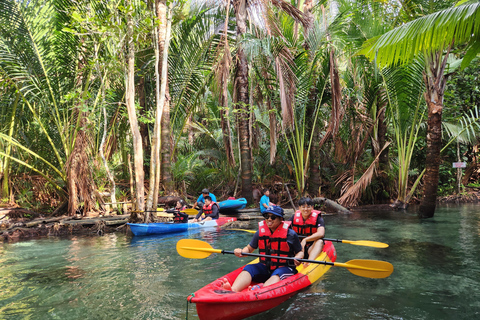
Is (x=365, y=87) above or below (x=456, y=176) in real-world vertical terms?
above

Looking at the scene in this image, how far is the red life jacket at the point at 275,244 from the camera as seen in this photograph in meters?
4.88

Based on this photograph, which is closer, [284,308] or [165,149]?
[284,308]

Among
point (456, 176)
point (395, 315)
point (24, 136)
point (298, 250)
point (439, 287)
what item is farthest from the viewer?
point (456, 176)

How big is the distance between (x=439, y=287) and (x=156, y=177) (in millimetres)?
7393

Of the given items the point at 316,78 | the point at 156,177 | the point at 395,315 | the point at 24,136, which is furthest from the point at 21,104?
the point at 395,315

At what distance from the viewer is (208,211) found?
470 inches

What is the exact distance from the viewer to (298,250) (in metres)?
4.91

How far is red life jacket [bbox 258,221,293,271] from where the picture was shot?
4883mm

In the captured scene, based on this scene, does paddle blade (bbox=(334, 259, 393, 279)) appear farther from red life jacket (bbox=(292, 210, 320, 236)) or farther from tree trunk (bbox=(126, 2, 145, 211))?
tree trunk (bbox=(126, 2, 145, 211))

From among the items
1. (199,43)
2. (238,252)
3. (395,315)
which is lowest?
(395,315)

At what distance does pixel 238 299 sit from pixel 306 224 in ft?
8.73

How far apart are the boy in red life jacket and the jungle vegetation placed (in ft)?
17.3

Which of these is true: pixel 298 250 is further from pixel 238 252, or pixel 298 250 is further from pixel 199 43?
pixel 199 43

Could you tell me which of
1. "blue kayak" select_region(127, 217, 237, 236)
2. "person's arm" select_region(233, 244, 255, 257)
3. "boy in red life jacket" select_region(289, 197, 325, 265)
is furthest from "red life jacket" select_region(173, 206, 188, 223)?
"person's arm" select_region(233, 244, 255, 257)
